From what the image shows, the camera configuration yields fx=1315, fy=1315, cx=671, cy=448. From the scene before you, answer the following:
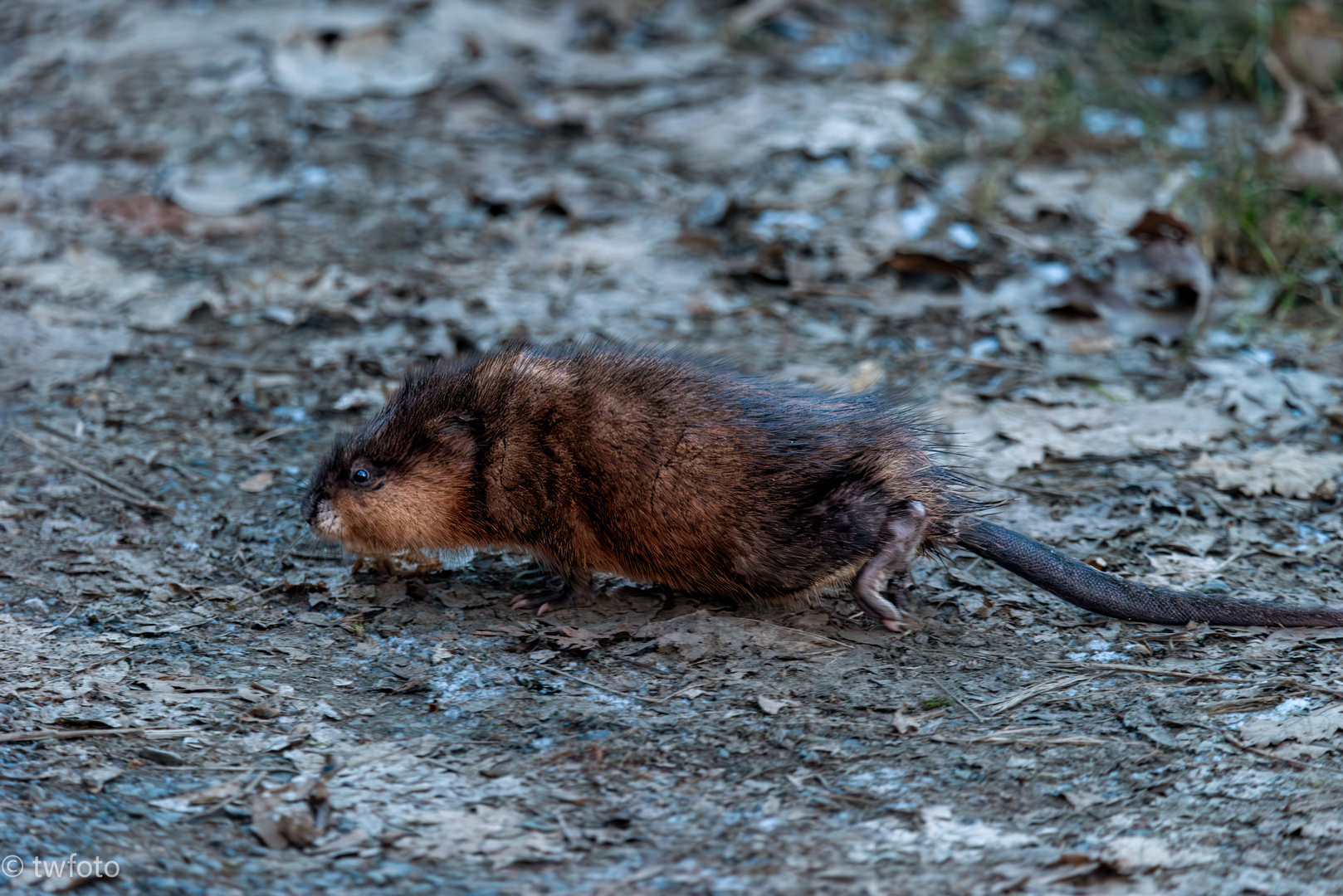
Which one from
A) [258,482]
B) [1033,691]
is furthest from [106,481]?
[1033,691]

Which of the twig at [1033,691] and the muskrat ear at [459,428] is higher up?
the muskrat ear at [459,428]

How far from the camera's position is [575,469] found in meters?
4.26

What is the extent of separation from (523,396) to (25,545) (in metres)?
1.83

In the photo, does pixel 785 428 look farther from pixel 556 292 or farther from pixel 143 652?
pixel 556 292

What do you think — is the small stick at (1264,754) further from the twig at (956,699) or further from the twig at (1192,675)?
the twig at (956,699)

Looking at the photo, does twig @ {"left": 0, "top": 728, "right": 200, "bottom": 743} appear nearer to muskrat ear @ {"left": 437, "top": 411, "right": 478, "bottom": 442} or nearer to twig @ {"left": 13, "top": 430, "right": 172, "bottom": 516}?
muskrat ear @ {"left": 437, "top": 411, "right": 478, "bottom": 442}

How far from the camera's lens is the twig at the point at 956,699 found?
3684 mm

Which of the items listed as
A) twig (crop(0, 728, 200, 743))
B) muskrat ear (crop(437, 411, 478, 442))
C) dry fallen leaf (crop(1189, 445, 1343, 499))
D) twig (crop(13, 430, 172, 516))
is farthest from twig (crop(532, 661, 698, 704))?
dry fallen leaf (crop(1189, 445, 1343, 499))

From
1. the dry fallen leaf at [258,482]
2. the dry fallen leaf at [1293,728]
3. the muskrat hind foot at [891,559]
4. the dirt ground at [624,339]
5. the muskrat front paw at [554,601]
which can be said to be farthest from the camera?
the dry fallen leaf at [258,482]

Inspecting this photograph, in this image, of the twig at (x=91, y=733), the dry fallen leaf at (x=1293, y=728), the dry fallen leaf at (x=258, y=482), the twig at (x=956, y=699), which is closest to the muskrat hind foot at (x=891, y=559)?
the twig at (x=956, y=699)

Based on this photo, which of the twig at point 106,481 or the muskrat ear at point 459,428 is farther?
the twig at point 106,481

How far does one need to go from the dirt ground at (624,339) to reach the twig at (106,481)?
0.08 feet

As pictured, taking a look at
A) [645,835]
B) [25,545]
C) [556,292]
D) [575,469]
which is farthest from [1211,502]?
[25,545]

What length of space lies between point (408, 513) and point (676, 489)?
0.98m
